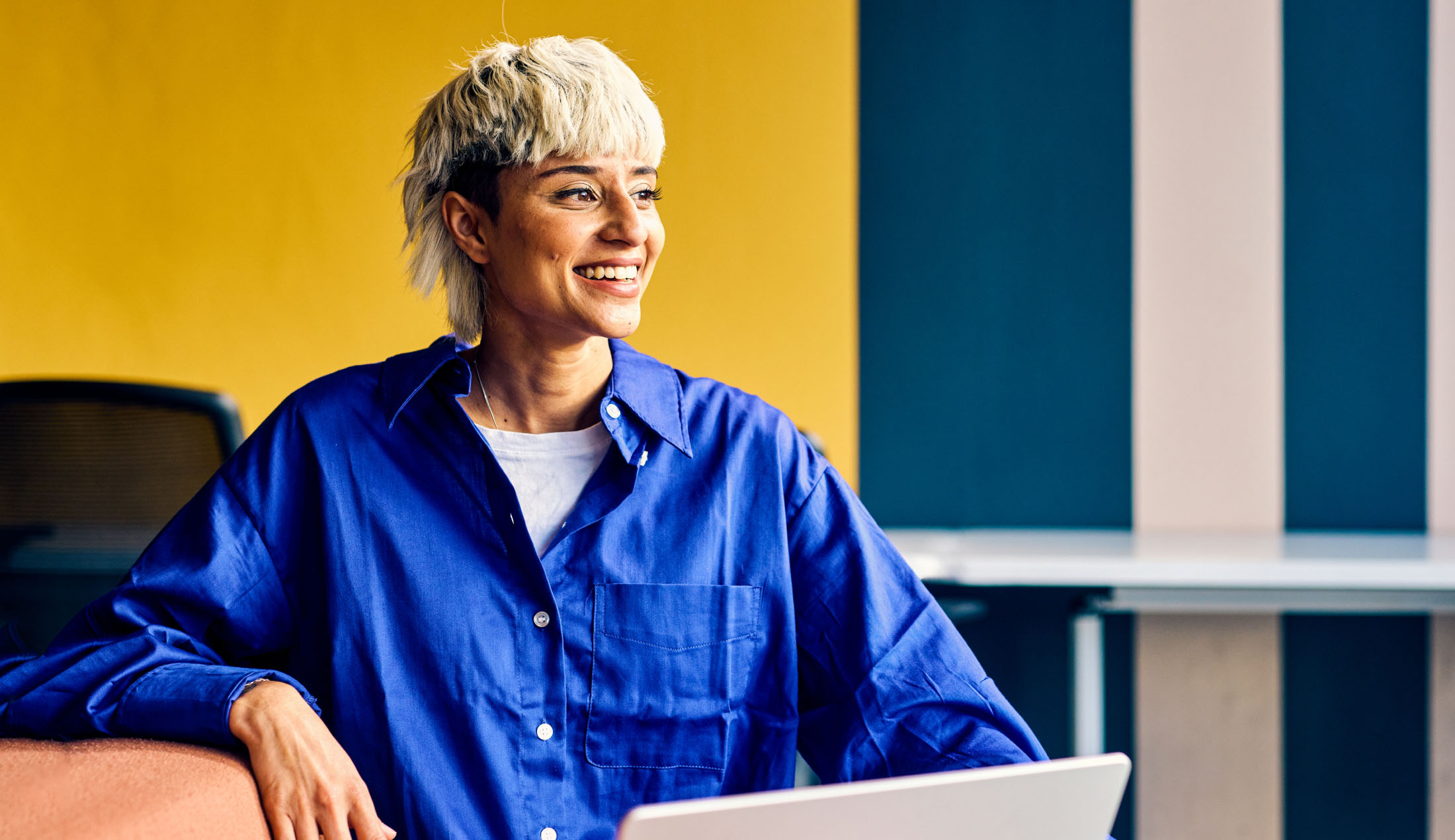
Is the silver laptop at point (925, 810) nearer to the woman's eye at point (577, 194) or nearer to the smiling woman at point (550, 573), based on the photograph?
the smiling woman at point (550, 573)

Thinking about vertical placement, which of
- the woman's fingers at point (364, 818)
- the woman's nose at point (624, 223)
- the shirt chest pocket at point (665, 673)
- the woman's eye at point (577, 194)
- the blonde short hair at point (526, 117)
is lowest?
the woman's fingers at point (364, 818)

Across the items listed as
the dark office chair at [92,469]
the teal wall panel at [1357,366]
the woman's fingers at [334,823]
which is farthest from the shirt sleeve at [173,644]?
the teal wall panel at [1357,366]

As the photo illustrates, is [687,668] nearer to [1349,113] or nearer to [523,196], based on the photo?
[523,196]

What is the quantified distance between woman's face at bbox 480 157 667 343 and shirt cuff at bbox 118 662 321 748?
1.50ft

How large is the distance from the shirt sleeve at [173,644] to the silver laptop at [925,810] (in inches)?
20.1

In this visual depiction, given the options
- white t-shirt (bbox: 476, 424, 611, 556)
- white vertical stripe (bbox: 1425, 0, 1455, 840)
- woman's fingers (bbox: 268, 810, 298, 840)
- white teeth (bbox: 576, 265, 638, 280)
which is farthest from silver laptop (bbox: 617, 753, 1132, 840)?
white vertical stripe (bbox: 1425, 0, 1455, 840)

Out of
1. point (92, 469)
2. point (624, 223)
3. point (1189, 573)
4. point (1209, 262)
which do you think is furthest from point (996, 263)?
point (92, 469)

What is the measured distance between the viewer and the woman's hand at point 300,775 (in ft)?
2.80

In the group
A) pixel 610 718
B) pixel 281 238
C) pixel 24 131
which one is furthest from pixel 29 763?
pixel 24 131

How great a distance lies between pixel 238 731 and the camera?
883 mm

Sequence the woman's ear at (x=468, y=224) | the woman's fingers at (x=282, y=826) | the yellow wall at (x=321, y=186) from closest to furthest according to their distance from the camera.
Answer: the woman's fingers at (x=282, y=826), the woman's ear at (x=468, y=224), the yellow wall at (x=321, y=186)

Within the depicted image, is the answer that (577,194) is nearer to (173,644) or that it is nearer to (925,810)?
(173,644)

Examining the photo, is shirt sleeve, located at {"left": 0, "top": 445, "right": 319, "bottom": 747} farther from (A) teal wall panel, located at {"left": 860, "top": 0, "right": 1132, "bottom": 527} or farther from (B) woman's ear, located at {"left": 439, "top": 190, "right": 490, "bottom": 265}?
(A) teal wall panel, located at {"left": 860, "top": 0, "right": 1132, "bottom": 527}

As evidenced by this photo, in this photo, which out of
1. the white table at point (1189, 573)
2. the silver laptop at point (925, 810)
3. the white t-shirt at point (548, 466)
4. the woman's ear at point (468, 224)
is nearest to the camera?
the silver laptop at point (925, 810)
